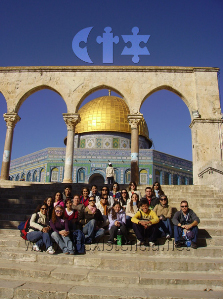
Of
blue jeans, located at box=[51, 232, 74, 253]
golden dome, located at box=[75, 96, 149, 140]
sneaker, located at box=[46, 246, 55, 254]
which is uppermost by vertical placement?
golden dome, located at box=[75, 96, 149, 140]

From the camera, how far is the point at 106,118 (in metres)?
33.2

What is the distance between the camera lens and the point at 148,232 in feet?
17.3

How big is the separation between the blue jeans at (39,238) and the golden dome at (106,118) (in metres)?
27.5

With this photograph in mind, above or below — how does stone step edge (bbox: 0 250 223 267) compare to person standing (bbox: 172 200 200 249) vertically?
below

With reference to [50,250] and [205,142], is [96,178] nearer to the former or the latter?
[205,142]

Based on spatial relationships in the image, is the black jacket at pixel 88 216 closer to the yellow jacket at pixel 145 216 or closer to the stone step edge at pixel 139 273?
the yellow jacket at pixel 145 216

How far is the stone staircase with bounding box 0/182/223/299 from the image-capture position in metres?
3.71

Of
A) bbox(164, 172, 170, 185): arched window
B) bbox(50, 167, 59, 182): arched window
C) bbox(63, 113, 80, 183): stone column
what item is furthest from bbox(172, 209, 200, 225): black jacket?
bbox(164, 172, 170, 185): arched window

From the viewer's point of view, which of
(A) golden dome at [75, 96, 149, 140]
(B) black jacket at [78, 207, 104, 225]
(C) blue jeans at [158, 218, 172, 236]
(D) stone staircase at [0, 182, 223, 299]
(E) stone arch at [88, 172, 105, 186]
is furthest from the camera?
(A) golden dome at [75, 96, 149, 140]

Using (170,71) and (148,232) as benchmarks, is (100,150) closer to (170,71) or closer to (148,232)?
(170,71)

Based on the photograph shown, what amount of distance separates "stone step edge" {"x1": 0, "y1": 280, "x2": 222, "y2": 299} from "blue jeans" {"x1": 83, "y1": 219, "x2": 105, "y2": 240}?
146 centimetres

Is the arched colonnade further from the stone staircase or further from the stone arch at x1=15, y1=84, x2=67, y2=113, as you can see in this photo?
the stone staircase

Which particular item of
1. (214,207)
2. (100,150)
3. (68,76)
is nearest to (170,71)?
(68,76)

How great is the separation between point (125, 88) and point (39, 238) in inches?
382
